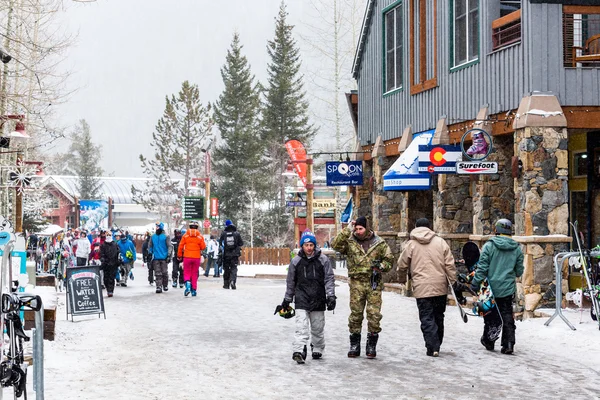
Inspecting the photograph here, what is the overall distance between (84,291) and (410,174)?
7289 millimetres

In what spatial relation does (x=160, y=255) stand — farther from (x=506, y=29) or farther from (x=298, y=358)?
(x=298, y=358)

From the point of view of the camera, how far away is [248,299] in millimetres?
20359

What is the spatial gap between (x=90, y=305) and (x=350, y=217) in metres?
12.2

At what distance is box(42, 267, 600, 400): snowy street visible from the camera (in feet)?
29.2

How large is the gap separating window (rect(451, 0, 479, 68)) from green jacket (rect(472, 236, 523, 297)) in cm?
690

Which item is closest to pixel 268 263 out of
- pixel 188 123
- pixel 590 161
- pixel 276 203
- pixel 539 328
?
pixel 276 203

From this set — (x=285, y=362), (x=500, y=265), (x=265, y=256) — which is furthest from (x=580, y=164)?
(x=265, y=256)

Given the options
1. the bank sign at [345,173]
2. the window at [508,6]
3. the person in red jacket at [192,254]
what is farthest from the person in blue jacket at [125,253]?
the window at [508,6]

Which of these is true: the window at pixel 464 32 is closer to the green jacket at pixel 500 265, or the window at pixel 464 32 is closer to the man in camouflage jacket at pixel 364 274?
the green jacket at pixel 500 265

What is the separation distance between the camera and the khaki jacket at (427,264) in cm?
1145

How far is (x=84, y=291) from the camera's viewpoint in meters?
16.0

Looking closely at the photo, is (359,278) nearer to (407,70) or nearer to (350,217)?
(407,70)

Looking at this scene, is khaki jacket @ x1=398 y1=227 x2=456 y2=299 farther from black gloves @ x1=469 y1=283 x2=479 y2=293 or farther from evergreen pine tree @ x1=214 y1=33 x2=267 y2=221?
evergreen pine tree @ x1=214 y1=33 x2=267 y2=221

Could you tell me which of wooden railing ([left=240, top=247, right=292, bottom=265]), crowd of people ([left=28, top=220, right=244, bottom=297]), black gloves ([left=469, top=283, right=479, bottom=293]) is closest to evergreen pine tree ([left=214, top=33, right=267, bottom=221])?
wooden railing ([left=240, top=247, right=292, bottom=265])
